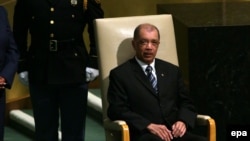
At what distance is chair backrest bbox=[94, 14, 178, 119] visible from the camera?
4.04m

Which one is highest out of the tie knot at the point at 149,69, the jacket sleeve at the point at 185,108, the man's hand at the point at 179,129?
the tie knot at the point at 149,69

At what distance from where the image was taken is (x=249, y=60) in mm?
4332

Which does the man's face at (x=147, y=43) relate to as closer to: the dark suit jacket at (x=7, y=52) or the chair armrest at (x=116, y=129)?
the chair armrest at (x=116, y=129)

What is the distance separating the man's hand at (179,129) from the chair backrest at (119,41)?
44 cm

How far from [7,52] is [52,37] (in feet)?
0.99

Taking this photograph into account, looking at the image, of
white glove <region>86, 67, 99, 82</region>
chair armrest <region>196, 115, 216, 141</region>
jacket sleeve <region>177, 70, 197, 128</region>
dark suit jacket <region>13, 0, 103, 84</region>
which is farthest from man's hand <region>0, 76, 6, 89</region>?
chair armrest <region>196, 115, 216, 141</region>

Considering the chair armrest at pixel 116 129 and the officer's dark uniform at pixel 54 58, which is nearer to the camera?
the chair armrest at pixel 116 129

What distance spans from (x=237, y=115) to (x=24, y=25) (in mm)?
1429

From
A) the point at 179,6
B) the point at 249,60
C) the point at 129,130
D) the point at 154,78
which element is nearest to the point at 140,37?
the point at 154,78

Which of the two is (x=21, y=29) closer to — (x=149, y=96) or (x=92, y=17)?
(x=92, y=17)

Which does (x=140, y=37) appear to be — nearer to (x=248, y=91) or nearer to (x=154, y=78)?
(x=154, y=78)

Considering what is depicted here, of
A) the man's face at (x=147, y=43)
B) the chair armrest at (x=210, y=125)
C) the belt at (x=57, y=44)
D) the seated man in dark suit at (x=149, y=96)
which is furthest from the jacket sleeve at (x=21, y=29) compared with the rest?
the chair armrest at (x=210, y=125)

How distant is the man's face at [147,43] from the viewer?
3.85 metres

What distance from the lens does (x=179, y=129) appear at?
3783 mm
